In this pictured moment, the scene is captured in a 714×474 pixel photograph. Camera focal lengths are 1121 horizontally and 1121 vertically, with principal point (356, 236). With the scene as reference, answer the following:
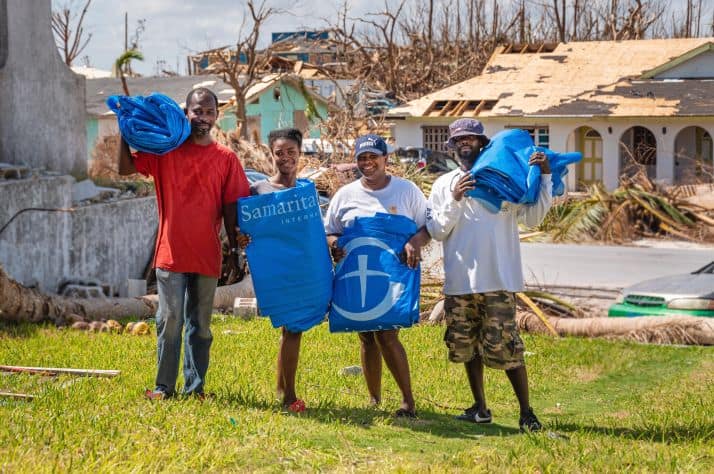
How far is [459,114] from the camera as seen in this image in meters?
39.8

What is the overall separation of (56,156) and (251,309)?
4.23m

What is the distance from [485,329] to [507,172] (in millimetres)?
1011

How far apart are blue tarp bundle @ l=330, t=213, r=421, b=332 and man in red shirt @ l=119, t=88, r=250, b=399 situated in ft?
2.54

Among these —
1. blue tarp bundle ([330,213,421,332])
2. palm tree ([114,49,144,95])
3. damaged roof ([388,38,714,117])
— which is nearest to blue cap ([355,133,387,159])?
blue tarp bundle ([330,213,421,332])

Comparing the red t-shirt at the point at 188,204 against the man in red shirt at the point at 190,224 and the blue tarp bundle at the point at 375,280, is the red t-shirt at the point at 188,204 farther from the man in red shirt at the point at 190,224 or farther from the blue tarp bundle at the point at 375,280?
the blue tarp bundle at the point at 375,280

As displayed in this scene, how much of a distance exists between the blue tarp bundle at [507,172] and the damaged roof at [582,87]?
29.2m

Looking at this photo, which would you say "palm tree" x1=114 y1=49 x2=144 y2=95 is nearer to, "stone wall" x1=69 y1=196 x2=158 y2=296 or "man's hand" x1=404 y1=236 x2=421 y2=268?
"stone wall" x1=69 y1=196 x2=158 y2=296

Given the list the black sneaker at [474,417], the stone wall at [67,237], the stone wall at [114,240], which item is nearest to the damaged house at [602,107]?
the stone wall at [114,240]

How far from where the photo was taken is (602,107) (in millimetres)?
37094

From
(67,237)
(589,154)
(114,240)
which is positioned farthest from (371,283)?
(589,154)

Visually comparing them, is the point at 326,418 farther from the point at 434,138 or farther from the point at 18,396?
the point at 434,138

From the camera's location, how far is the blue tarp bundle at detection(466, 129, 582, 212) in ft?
23.0

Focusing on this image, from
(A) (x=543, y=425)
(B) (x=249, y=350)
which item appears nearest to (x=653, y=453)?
(A) (x=543, y=425)

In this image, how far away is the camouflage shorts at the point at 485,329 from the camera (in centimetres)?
707
